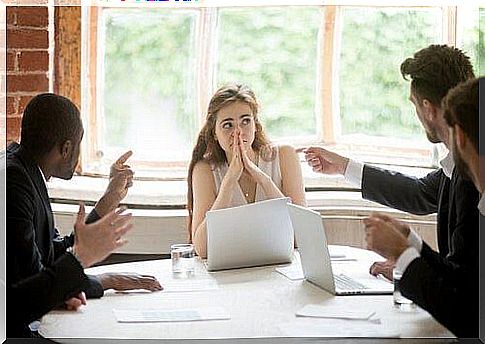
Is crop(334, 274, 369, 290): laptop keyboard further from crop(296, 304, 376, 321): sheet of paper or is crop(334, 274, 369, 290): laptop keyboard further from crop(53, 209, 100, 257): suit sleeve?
crop(53, 209, 100, 257): suit sleeve

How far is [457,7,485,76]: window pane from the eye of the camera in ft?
10.7

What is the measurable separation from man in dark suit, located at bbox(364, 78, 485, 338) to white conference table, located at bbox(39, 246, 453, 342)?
6cm

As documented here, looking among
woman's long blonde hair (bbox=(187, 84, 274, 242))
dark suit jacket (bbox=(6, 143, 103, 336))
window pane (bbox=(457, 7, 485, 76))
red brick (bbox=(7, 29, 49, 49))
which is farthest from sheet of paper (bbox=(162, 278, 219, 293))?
window pane (bbox=(457, 7, 485, 76))

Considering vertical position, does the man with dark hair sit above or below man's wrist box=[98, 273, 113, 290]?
above

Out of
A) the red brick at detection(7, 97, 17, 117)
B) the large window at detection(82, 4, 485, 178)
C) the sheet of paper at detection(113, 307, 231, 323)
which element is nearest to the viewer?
the sheet of paper at detection(113, 307, 231, 323)

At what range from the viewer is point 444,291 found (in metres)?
2.28

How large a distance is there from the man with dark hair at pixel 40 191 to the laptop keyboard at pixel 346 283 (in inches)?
20.0

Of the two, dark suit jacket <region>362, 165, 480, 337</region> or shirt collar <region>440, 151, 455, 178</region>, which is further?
shirt collar <region>440, 151, 455, 178</region>

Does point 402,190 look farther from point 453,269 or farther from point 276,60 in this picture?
point 276,60

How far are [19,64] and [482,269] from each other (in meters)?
1.69

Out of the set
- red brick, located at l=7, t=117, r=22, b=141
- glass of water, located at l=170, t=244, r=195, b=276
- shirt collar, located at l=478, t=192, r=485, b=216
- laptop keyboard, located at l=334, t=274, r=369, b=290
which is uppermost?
red brick, located at l=7, t=117, r=22, b=141

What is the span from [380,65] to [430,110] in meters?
1.01

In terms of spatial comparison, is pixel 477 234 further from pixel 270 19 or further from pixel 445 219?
pixel 270 19

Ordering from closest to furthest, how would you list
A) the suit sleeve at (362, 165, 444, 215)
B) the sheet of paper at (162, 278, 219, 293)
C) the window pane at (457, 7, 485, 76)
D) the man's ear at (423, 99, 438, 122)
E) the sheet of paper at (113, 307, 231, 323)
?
the sheet of paper at (113, 307, 231, 323) → the man's ear at (423, 99, 438, 122) → the sheet of paper at (162, 278, 219, 293) → the suit sleeve at (362, 165, 444, 215) → the window pane at (457, 7, 485, 76)
